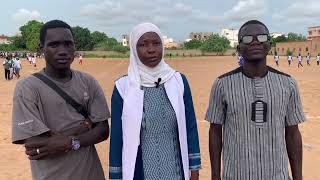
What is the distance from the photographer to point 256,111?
2.56 meters

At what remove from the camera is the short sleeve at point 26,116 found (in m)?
2.38

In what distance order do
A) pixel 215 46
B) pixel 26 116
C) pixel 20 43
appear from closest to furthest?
pixel 26 116
pixel 215 46
pixel 20 43

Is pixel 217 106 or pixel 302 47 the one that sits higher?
pixel 302 47

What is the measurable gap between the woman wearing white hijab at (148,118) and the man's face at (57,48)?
37 centimetres

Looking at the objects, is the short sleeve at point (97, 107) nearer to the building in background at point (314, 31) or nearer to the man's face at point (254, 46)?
the man's face at point (254, 46)

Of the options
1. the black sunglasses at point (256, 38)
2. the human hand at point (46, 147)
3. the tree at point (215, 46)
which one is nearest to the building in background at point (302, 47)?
the tree at point (215, 46)

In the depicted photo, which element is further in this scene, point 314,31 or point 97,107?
point 314,31

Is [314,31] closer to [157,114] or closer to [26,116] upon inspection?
[157,114]

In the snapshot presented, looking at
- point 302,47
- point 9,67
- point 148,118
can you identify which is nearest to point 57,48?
point 148,118

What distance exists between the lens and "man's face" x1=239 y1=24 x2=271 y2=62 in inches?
102

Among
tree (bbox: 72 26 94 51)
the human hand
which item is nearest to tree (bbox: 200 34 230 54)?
tree (bbox: 72 26 94 51)

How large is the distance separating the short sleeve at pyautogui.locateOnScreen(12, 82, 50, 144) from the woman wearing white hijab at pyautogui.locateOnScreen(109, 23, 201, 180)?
48 cm

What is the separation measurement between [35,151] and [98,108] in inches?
19.5

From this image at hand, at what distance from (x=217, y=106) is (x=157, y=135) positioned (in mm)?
451
